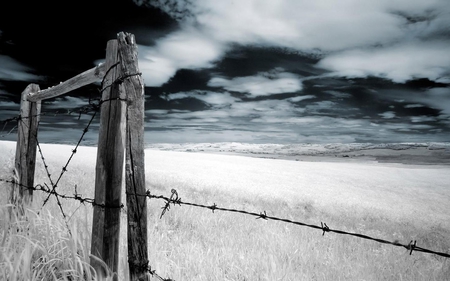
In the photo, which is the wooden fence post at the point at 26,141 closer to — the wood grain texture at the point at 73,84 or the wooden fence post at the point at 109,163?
the wood grain texture at the point at 73,84

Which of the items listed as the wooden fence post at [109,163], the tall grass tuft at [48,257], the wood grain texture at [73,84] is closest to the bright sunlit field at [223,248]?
the tall grass tuft at [48,257]

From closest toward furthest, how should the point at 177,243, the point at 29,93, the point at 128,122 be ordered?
1. the point at 128,122
2. the point at 29,93
3. the point at 177,243

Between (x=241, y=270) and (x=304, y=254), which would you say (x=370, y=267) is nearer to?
(x=304, y=254)

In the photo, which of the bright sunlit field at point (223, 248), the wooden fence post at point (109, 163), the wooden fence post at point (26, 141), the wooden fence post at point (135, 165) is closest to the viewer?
the wooden fence post at point (135, 165)

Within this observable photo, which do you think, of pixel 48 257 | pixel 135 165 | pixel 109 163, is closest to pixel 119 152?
pixel 109 163

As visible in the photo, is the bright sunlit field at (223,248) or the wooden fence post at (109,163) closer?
the wooden fence post at (109,163)

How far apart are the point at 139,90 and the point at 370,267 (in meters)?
3.83

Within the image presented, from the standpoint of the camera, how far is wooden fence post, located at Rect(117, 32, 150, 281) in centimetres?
191

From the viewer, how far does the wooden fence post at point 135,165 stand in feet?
6.25

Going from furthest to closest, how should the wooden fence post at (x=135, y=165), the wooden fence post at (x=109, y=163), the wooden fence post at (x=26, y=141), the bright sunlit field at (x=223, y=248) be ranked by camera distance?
the wooden fence post at (x=26, y=141) → the bright sunlit field at (x=223, y=248) → the wooden fence post at (x=109, y=163) → the wooden fence post at (x=135, y=165)

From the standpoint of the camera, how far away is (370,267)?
3.85m

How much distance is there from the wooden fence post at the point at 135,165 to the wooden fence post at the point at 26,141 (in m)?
2.58

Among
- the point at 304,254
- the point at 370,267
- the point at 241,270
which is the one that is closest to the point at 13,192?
the point at 241,270

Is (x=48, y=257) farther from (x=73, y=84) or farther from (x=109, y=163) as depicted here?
(x=73, y=84)
